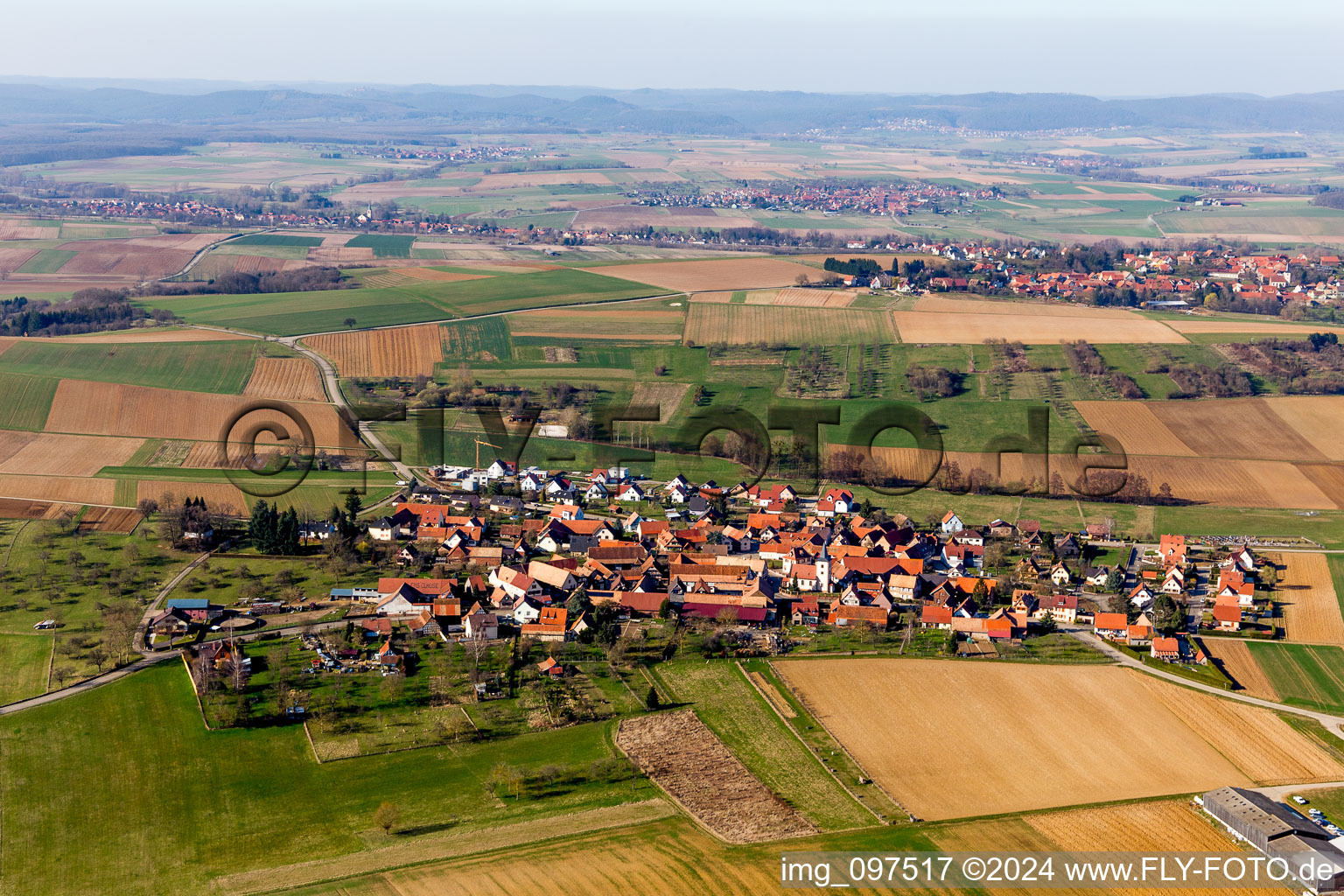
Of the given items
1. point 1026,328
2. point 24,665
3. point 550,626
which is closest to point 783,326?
point 1026,328

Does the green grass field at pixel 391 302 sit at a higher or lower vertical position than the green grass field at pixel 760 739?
higher

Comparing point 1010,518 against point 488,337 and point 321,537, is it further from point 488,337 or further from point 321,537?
point 488,337

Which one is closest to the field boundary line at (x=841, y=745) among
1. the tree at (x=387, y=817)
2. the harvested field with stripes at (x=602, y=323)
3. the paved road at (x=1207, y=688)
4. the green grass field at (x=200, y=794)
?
the green grass field at (x=200, y=794)

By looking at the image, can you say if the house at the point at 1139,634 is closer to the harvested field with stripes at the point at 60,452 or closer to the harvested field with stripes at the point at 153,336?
the harvested field with stripes at the point at 60,452

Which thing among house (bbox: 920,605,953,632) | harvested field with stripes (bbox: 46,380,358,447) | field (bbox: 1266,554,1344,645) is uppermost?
harvested field with stripes (bbox: 46,380,358,447)

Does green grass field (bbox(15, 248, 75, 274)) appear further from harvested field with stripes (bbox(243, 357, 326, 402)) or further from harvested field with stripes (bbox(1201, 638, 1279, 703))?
harvested field with stripes (bbox(1201, 638, 1279, 703))

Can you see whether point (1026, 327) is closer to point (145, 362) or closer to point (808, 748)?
point (145, 362)

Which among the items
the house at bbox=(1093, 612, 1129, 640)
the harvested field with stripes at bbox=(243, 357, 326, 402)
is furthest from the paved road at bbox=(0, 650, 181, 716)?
the harvested field with stripes at bbox=(243, 357, 326, 402)

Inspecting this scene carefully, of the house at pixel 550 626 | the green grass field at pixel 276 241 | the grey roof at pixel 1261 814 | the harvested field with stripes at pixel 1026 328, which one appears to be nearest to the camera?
the grey roof at pixel 1261 814
